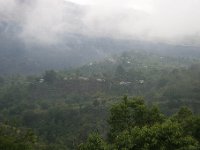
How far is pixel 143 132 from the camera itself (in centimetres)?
4019

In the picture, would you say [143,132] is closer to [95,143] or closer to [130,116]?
[95,143]

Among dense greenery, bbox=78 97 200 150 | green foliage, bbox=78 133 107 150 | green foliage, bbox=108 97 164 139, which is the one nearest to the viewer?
dense greenery, bbox=78 97 200 150

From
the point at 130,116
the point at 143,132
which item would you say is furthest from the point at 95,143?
the point at 130,116

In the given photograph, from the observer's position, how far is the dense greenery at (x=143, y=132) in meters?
39.5

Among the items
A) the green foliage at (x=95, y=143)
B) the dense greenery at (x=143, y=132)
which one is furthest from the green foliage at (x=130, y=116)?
the green foliage at (x=95, y=143)

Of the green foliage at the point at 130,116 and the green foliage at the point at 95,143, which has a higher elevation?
the green foliage at the point at 130,116

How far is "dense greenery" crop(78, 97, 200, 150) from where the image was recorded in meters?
39.5

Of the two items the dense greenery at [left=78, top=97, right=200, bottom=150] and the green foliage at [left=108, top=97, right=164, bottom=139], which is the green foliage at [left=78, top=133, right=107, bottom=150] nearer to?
the dense greenery at [left=78, top=97, right=200, bottom=150]

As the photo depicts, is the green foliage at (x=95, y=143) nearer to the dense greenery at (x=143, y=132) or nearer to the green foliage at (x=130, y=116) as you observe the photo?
the dense greenery at (x=143, y=132)

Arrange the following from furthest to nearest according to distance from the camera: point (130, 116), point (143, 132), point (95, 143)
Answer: point (130, 116)
point (95, 143)
point (143, 132)

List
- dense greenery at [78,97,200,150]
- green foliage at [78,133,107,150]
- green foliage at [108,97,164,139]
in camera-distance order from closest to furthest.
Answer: dense greenery at [78,97,200,150], green foliage at [78,133,107,150], green foliage at [108,97,164,139]

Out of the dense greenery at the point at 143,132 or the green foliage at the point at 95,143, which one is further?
the green foliage at the point at 95,143

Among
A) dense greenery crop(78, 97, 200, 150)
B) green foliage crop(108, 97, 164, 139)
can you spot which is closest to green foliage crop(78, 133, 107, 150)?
dense greenery crop(78, 97, 200, 150)

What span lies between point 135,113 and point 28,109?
14228 cm
